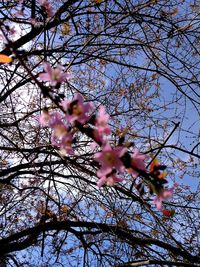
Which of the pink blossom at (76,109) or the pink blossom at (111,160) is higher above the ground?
the pink blossom at (76,109)

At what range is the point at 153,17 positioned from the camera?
15.1 ft

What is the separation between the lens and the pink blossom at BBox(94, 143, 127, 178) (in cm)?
124

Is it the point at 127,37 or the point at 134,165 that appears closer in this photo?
the point at 134,165

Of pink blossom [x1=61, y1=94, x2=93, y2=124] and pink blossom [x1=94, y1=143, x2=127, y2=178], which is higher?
pink blossom [x1=61, y1=94, x2=93, y2=124]

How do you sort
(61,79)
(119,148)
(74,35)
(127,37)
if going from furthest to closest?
(74,35)
(127,37)
(61,79)
(119,148)

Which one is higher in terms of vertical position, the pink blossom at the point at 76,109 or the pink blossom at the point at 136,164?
the pink blossom at the point at 76,109

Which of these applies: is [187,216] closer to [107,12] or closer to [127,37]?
[127,37]

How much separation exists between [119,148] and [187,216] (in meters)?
3.34

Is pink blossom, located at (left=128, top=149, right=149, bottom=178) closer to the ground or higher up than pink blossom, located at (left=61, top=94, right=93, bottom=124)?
closer to the ground

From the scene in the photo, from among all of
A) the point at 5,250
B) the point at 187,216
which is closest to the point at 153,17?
the point at 187,216

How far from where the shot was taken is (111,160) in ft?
4.12

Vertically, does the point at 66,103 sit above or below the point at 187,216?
below

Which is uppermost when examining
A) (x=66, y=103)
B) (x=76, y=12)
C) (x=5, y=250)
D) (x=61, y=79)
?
(x=76, y=12)

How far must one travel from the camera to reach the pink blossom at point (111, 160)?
4.06 ft
